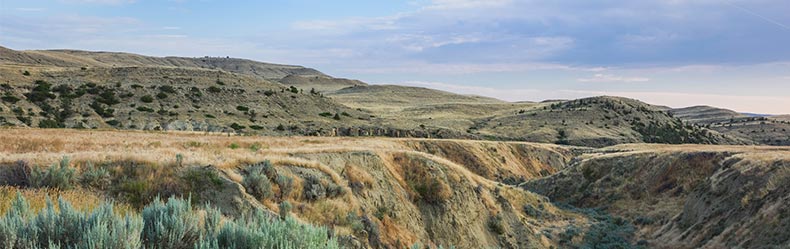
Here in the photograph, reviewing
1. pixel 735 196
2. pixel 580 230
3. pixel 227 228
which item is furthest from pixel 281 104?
pixel 227 228

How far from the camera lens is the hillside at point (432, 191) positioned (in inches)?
572

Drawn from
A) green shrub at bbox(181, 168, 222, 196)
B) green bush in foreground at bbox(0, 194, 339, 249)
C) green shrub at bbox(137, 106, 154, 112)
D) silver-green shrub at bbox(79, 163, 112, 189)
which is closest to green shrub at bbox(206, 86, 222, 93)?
green shrub at bbox(137, 106, 154, 112)

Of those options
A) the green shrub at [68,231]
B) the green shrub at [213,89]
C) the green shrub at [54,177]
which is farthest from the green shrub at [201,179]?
the green shrub at [213,89]

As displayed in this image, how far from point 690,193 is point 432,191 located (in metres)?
17.1

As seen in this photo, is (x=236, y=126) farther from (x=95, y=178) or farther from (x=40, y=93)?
(x=95, y=178)

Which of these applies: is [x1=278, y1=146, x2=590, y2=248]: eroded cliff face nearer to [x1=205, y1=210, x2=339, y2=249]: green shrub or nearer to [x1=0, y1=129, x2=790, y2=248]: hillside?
[x1=0, y1=129, x2=790, y2=248]: hillside

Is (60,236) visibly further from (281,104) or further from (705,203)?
(281,104)

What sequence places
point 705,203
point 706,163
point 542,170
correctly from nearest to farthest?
1. point 705,203
2. point 706,163
3. point 542,170

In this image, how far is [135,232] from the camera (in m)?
6.25

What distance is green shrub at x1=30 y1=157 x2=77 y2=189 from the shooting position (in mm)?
12312

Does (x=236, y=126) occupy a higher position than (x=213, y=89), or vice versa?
(x=213, y=89)

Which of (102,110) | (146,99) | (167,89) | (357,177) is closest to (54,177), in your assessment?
(357,177)

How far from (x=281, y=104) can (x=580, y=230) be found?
57536 millimetres

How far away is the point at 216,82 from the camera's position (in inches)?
3125
